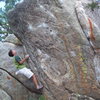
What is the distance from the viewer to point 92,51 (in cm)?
931

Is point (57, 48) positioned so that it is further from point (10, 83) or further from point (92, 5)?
point (10, 83)

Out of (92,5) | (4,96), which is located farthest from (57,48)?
(4,96)

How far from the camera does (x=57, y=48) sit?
30.6ft

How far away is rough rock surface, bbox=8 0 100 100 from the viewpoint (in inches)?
357

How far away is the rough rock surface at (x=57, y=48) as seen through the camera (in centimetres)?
908

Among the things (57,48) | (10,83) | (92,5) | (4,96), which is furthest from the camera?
(10,83)

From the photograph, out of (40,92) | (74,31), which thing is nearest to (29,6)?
(74,31)

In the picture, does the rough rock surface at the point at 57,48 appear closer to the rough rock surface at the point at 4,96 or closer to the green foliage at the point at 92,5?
the green foliage at the point at 92,5

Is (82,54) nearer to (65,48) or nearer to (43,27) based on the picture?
(65,48)

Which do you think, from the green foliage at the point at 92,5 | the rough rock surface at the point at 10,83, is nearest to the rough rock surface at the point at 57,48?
the green foliage at the point at 92,5

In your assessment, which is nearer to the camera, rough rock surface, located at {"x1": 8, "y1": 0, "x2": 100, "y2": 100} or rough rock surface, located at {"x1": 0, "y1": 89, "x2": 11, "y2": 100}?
rough rock surface, located at {"x1": 8, "y1": 0, "x2": 100, "y2": 100}

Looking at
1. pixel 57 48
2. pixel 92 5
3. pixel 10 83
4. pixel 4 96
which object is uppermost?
pixel 92 5

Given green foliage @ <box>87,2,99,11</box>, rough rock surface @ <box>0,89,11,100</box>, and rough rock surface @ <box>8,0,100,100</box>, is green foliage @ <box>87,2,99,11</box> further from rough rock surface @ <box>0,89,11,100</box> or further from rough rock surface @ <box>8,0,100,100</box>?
rough rock surface @ <box>0,89,11,100</box>

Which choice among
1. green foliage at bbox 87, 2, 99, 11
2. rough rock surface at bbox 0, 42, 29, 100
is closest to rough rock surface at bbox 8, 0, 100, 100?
green foliage at bbox 87, 2, 99, 11
